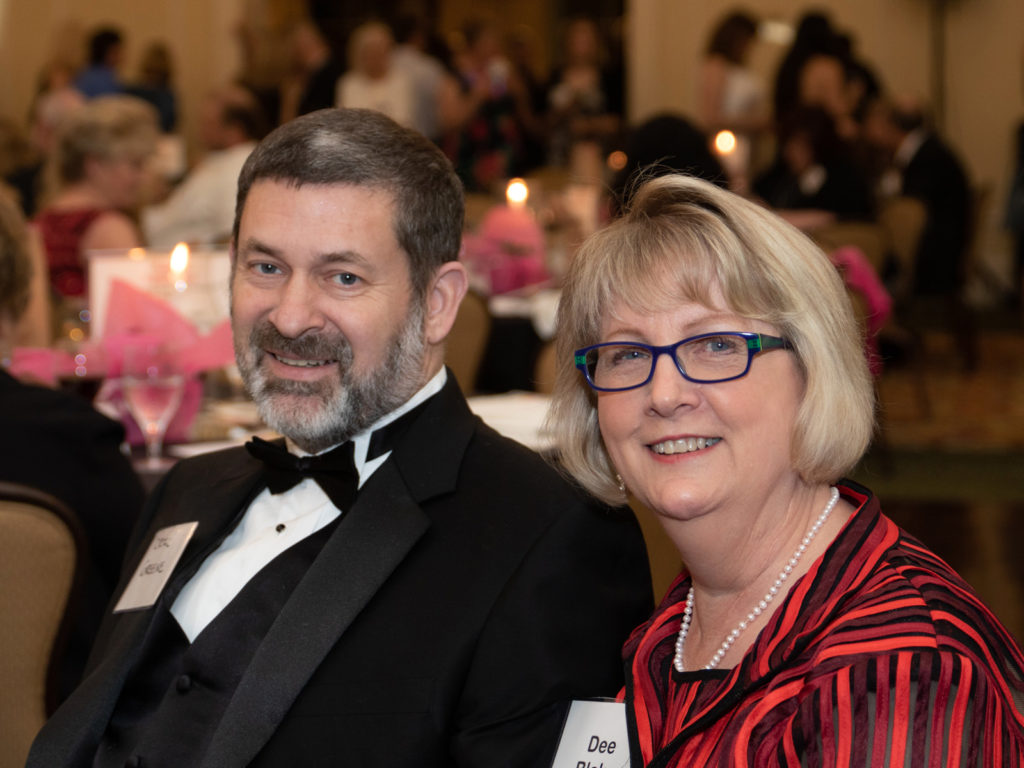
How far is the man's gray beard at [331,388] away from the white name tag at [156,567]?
0.80 ft

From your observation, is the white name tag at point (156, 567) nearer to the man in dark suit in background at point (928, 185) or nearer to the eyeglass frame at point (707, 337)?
the eyeglass frame at point (707, 337)

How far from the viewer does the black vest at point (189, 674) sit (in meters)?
1.71

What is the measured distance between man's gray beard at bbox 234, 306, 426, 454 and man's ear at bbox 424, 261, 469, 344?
28 mm

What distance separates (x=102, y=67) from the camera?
1049 centimetres

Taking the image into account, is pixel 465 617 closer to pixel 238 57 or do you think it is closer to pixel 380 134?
pixel 380 134

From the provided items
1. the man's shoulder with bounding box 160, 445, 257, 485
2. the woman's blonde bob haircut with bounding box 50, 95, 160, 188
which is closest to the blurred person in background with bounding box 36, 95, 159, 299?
Result: the woman's blonde bob haircut with bounding box 50, 95, 160, 188

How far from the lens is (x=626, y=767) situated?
1.57m

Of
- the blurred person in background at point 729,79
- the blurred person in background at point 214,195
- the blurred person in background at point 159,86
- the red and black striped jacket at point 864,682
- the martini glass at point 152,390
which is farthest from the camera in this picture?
the blurred person in background at point 159,86

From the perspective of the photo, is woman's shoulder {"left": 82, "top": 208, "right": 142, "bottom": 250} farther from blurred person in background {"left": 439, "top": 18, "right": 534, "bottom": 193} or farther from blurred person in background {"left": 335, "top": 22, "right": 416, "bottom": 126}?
blurred person in background {"left": 335, "top": 22, "right": 416, "bottom": 126}

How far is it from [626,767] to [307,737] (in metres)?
0.38

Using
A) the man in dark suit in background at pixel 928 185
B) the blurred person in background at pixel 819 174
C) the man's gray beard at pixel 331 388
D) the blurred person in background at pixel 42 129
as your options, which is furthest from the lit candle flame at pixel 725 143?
the man's gray beard at pixel 331 388

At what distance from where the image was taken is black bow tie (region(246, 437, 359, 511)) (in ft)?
5.91

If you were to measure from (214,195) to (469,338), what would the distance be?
318 centimetres

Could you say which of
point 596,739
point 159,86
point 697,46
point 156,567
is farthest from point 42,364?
point 697,46
